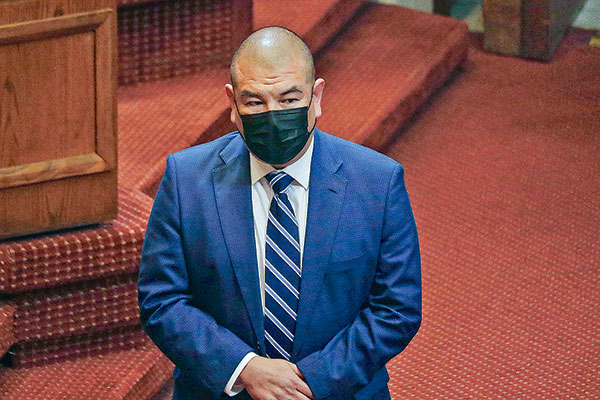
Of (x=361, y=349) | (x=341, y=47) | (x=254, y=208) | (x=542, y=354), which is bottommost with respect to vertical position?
(x=542, y=354)

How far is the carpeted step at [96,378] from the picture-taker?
2.75m

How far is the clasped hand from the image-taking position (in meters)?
1.87

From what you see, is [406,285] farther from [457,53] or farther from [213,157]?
[457,53]

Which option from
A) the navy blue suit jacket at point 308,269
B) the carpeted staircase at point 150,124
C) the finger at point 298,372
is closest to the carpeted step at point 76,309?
the carpeted staircase at point 150,124

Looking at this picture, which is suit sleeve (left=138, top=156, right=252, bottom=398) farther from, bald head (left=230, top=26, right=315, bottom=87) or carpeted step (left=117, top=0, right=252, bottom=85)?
carpeted step (left=117, top=0, right=252, bottom=85)

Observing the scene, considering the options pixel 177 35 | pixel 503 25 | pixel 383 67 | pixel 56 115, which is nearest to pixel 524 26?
pixel 503 25

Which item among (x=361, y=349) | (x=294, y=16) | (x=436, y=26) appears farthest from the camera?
(x=436, y=26)

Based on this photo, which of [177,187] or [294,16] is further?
[294,16]

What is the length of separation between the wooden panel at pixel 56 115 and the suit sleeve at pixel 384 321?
1.02 meters

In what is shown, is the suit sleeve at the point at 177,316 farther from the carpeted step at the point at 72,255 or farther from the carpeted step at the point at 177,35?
the carpeted step at the point at 177,35

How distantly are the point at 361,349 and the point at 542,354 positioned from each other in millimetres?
1183

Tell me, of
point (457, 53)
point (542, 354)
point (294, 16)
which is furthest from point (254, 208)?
point (457, 53)

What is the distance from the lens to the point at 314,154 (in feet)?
6.23

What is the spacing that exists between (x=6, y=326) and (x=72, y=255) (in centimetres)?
25
